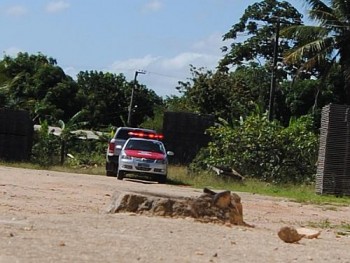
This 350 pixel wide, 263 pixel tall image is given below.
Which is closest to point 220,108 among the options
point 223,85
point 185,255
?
point 223,85

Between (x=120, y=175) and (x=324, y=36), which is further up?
(x=324, y=36)

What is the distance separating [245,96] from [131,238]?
143 feet

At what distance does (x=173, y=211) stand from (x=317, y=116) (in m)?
33.4

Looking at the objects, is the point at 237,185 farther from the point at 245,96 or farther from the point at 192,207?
the point at 245,96

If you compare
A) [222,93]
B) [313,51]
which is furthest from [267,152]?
[222,93]

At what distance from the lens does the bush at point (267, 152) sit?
33656 millimetres

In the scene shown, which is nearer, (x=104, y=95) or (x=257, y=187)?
(x=257, y=187)

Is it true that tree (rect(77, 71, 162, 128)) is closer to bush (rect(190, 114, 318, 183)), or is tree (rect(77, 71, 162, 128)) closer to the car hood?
bush (rect(190, 114, 318, 183))

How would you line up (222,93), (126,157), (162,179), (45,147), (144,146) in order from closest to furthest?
(126,157), (162,179), (144,146), (45,147), (222,93)

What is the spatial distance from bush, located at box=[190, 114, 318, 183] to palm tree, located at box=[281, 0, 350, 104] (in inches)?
122

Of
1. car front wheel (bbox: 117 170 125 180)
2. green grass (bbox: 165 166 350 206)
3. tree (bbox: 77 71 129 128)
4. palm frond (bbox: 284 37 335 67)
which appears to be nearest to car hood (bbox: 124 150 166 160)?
car front wheel (bbox: 117 170 125 180)

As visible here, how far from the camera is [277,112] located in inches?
2114

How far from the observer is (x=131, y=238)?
1130 cm

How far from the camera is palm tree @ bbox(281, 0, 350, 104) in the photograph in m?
35.5
